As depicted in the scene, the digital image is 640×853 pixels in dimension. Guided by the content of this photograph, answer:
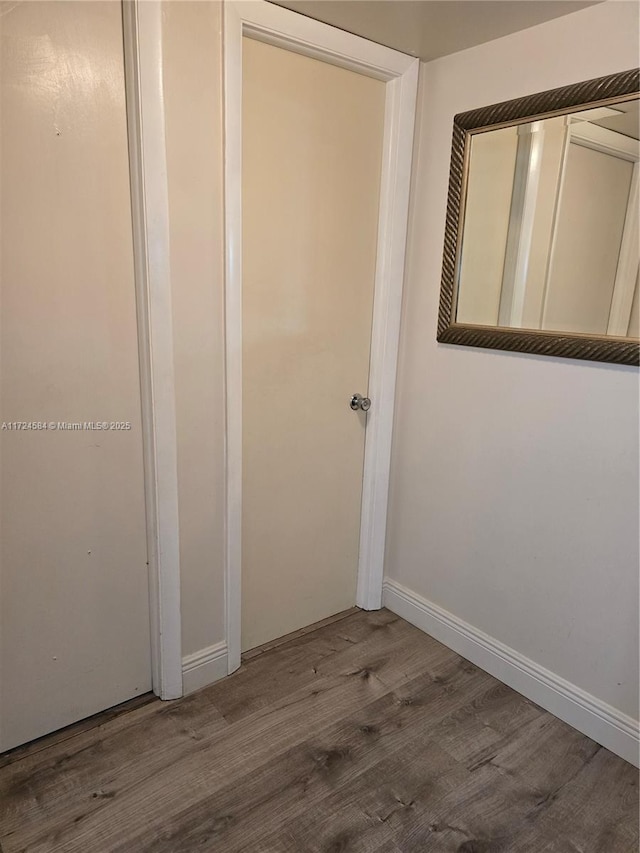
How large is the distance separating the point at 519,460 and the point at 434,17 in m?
1.33

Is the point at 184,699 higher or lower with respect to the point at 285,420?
lower

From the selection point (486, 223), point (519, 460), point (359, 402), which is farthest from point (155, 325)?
point (519, 460)

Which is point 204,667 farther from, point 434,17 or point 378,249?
point 434,17

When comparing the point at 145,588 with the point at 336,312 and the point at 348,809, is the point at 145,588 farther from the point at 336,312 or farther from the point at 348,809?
the point at 336,312

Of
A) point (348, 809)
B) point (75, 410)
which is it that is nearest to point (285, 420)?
point (75, 410)

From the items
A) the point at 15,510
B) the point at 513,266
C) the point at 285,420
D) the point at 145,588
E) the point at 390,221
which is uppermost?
the point at 390,221

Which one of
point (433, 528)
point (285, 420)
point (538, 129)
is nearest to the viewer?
point (538, 129)

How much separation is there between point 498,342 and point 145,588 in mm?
1367

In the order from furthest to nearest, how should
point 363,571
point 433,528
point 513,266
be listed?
point 363,571 < point 433,528 < point 513,266

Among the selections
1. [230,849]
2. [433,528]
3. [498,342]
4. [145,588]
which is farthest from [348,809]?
[498,342]

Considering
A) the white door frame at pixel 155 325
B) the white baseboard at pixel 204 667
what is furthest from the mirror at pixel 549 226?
the white baseboard at pixel 204 667

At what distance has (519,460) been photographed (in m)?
1.83

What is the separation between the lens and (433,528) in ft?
7.09

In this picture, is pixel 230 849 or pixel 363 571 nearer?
pixel 230 849
